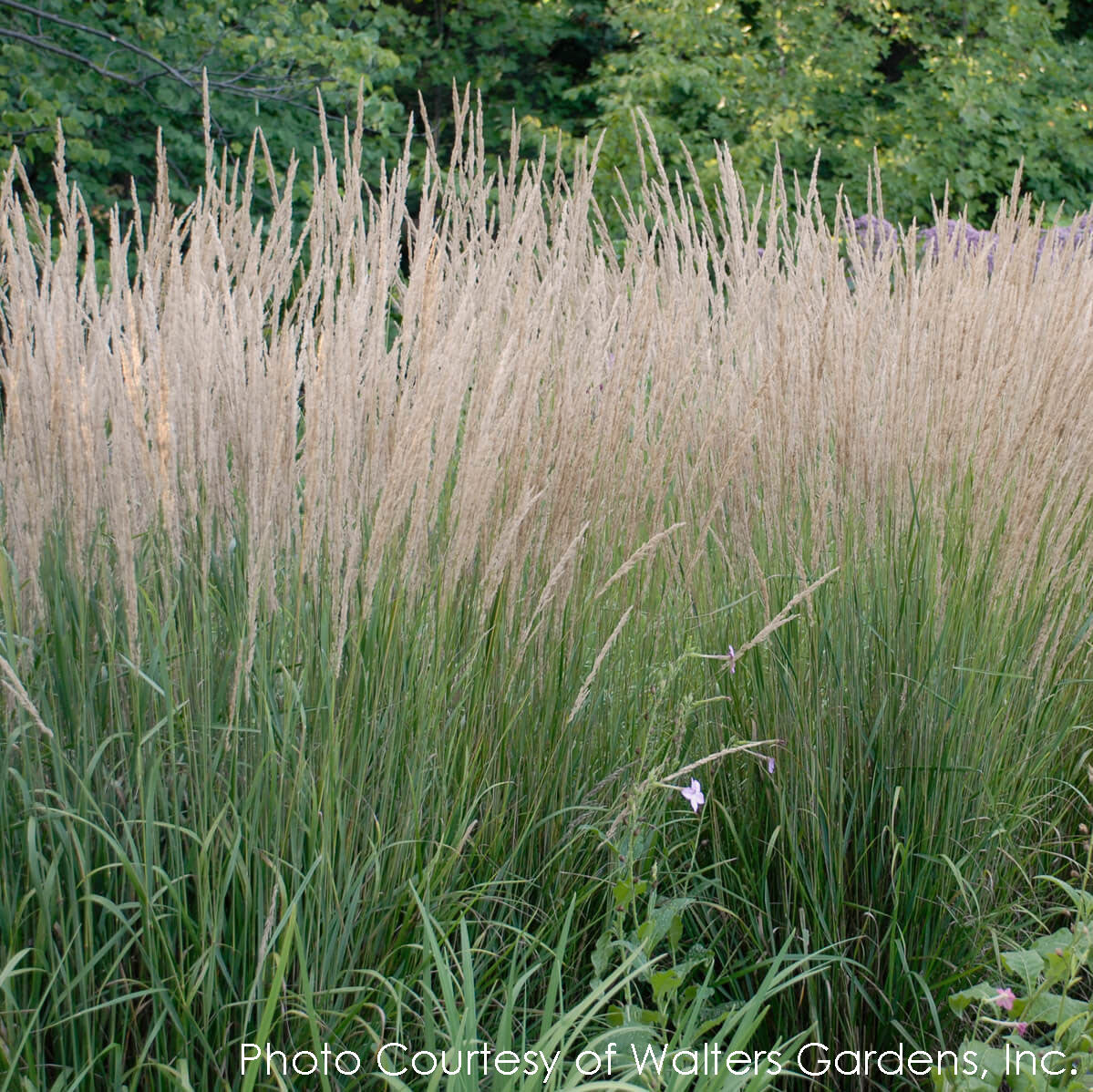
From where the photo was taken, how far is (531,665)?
6.44 feet

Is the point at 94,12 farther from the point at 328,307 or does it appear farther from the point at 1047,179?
the point at 1047,179

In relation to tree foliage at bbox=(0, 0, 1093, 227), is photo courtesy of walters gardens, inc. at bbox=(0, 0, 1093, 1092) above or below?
below

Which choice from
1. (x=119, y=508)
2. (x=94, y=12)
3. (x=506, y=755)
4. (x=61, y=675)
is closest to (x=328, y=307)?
(x=119, y=508)

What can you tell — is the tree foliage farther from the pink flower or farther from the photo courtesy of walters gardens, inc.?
the pink flower

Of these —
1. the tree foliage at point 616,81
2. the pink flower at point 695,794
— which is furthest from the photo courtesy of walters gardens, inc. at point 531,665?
the tree foliage at point 616,81

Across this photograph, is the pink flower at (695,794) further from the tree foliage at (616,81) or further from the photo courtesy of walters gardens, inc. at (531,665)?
the tree foliage at (616,81)

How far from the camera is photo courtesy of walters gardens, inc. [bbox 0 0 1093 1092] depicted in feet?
4.83

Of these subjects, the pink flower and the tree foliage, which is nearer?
the pink flower

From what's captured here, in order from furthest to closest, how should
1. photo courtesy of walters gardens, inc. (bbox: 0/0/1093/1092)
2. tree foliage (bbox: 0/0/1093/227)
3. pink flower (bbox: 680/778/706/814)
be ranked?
tree foliage (bbox: 0/0/1093/227) → pink flower (bbox: 680/778/706/814) → photo courtesy of walters gardens, inc. (bbox: 0/0/1093/1092)

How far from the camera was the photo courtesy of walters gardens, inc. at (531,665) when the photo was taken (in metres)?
1.47

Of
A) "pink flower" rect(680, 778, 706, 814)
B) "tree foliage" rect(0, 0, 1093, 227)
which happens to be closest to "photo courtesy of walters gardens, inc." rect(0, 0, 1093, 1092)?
"pink flower" rect(680, 778, 706, 814)

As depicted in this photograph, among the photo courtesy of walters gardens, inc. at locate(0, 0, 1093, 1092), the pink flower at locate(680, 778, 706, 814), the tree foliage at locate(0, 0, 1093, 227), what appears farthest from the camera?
the tree foliage at locate(0, 0, 1093, 227)

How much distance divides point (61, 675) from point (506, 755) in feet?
2.27

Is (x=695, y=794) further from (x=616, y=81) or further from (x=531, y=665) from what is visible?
(x=616, y=81)
